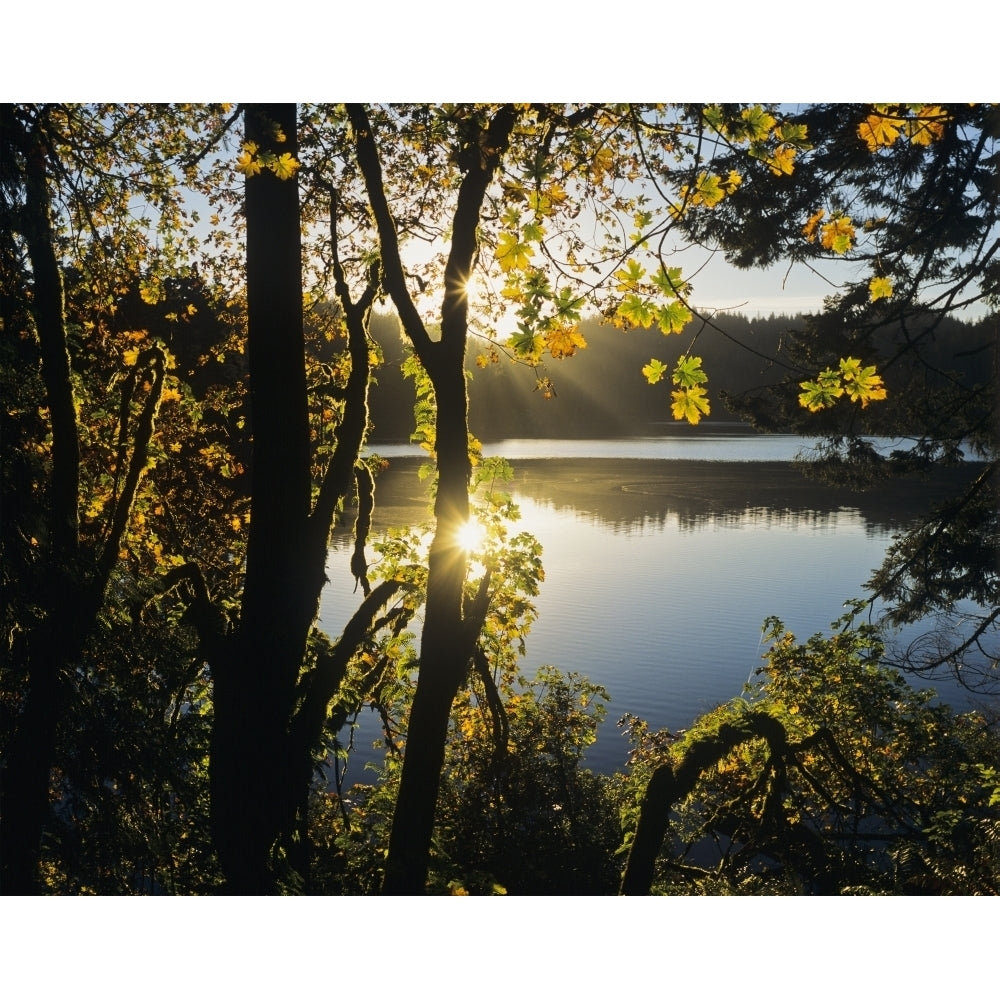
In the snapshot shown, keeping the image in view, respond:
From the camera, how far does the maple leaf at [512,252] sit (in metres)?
1.87

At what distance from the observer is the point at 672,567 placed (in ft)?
50.1

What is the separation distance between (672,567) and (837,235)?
13330 millimetres

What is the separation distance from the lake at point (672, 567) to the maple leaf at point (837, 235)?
154 inches

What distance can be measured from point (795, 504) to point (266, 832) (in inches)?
740

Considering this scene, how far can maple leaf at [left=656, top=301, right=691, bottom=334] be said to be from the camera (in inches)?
70.6

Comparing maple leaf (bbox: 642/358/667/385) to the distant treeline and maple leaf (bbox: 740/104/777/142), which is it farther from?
maple leaf (bbox: 740/104/777/142)

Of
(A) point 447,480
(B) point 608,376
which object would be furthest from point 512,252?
(B) point 608,376

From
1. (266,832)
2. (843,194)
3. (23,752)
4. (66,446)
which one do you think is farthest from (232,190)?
(843,194)

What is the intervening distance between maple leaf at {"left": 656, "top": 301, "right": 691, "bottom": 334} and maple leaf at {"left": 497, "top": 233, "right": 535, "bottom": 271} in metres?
0.35

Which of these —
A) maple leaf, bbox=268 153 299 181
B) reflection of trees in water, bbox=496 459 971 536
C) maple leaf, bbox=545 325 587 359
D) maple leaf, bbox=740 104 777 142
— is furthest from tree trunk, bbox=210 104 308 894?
reflection of trees in water, bbox=496 459 971 536

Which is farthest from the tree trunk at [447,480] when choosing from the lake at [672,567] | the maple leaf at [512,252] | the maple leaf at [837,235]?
the lake at [672,567]

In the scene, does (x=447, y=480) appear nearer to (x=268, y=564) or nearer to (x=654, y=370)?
(x=268, y=564)
